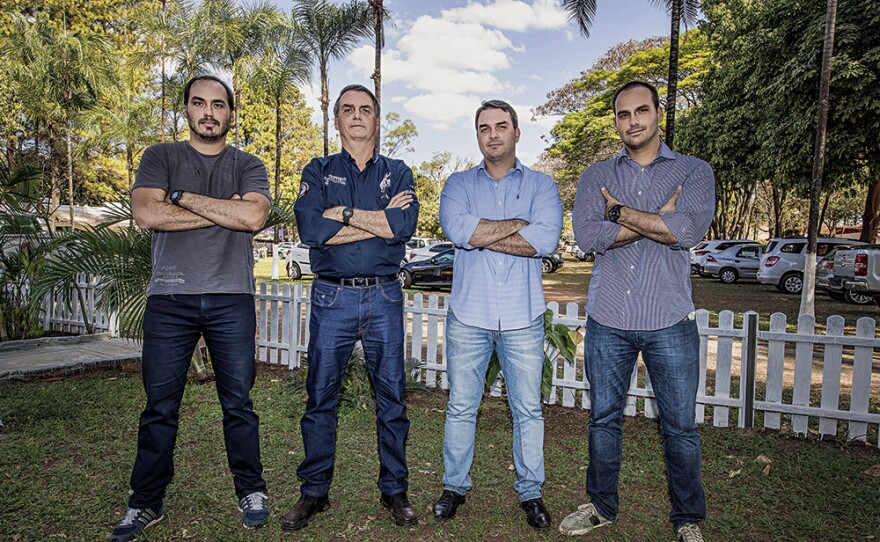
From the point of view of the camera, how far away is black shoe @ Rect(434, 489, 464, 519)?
129 inches

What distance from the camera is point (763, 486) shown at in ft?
12.6

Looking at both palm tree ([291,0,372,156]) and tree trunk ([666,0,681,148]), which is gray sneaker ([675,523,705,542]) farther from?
palm tree ([291,0,372,156])

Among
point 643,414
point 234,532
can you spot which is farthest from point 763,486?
point 234,532

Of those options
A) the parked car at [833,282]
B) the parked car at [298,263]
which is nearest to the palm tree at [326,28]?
the parked car at [298,263]

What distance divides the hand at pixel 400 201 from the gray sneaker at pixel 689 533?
2256 mm

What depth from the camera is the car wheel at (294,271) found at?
21219 mm

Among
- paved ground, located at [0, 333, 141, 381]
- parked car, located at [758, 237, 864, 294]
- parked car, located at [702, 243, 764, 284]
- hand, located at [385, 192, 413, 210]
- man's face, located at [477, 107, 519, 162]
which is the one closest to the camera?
hand, located at [385, 192, 413, 210]

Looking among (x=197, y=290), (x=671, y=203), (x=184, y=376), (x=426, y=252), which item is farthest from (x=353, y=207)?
(x=426, y=252)

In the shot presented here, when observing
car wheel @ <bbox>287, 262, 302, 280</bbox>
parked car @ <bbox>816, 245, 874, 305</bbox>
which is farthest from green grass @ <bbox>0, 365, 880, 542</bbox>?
car wheel @ <bbox>287, 262, 302, 280</bbox>

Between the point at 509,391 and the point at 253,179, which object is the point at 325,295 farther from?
the point at 509,391

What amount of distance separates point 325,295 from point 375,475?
1.46 m

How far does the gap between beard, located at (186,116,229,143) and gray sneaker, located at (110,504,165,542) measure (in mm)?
2028

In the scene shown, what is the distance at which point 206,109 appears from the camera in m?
3.14

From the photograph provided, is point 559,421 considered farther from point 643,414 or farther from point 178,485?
point 178,485
